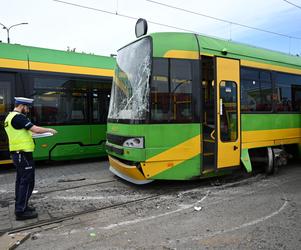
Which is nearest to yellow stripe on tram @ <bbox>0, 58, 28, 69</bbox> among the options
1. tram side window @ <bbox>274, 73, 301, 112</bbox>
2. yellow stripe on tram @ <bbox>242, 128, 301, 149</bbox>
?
yellow stripe on tram @ <bbox>242, 128, 301, 149</bbox>

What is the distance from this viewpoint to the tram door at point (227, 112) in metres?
6.82

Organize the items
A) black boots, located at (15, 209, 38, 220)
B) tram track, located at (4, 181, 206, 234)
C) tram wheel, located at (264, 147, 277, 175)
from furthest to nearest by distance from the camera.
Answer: tram wheel, located at (264, 147, 277, 175), black boots, located at (15, 209, 38, 220), tram track, located at (4, 181, 206, 234)

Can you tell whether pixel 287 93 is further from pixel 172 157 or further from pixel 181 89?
pixel 172 157

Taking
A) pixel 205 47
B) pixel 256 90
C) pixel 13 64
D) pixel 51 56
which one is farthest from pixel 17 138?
pixel 256 90

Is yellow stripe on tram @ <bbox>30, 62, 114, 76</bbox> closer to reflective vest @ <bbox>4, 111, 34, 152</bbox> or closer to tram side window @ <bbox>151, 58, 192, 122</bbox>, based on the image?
tram side window @ <bbox>151, 58, 192, 122</bbox>

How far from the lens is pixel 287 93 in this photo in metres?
8.75

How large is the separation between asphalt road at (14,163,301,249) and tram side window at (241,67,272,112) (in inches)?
77.6

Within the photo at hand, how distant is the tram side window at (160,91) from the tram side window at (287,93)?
11.4ft

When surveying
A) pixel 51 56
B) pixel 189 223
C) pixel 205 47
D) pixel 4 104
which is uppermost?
pixel 51 56

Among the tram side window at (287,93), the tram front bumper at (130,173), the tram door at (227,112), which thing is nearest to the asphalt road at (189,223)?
the tram front bumper at (130,173)

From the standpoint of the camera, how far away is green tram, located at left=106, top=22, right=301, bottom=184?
629cm

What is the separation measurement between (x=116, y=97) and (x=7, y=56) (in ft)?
11.3

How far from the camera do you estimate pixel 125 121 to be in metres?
6.54

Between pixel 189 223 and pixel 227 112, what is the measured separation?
2.98m
